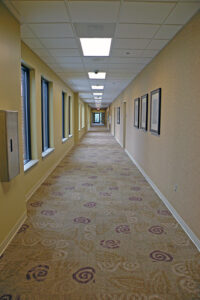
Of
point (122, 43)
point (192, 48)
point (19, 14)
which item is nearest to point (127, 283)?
point (192, 48)

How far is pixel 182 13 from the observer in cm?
268

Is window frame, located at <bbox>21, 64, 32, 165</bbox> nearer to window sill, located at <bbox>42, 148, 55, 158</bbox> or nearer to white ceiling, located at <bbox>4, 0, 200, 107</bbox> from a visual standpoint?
white ceiling, located at <bbox>4, 0, 200, 107</bbox>

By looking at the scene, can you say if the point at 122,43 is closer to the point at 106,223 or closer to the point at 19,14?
the point at 19,14

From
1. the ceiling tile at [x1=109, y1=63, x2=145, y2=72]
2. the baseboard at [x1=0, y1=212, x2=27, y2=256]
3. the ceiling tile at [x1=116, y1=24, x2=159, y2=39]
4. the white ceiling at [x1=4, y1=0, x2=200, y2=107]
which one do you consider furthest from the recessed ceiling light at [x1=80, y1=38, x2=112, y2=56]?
the baseboard at [x1=0, y1=212, x2=27, y2=256]

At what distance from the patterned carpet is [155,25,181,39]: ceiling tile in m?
2.64

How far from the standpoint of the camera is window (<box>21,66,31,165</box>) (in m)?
4.31

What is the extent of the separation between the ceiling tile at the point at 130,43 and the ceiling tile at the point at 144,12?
2.31 feet

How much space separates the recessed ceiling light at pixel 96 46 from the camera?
373 centimetres

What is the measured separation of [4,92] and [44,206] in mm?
1936

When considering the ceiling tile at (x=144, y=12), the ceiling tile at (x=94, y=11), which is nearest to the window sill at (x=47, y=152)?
the ceiling tile at (x=94, y=11)

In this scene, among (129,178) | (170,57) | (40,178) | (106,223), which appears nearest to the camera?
(106,223)

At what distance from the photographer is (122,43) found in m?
3.79

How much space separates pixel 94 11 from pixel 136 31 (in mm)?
831

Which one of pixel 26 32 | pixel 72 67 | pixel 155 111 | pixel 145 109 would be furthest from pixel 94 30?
pixel 145 109
